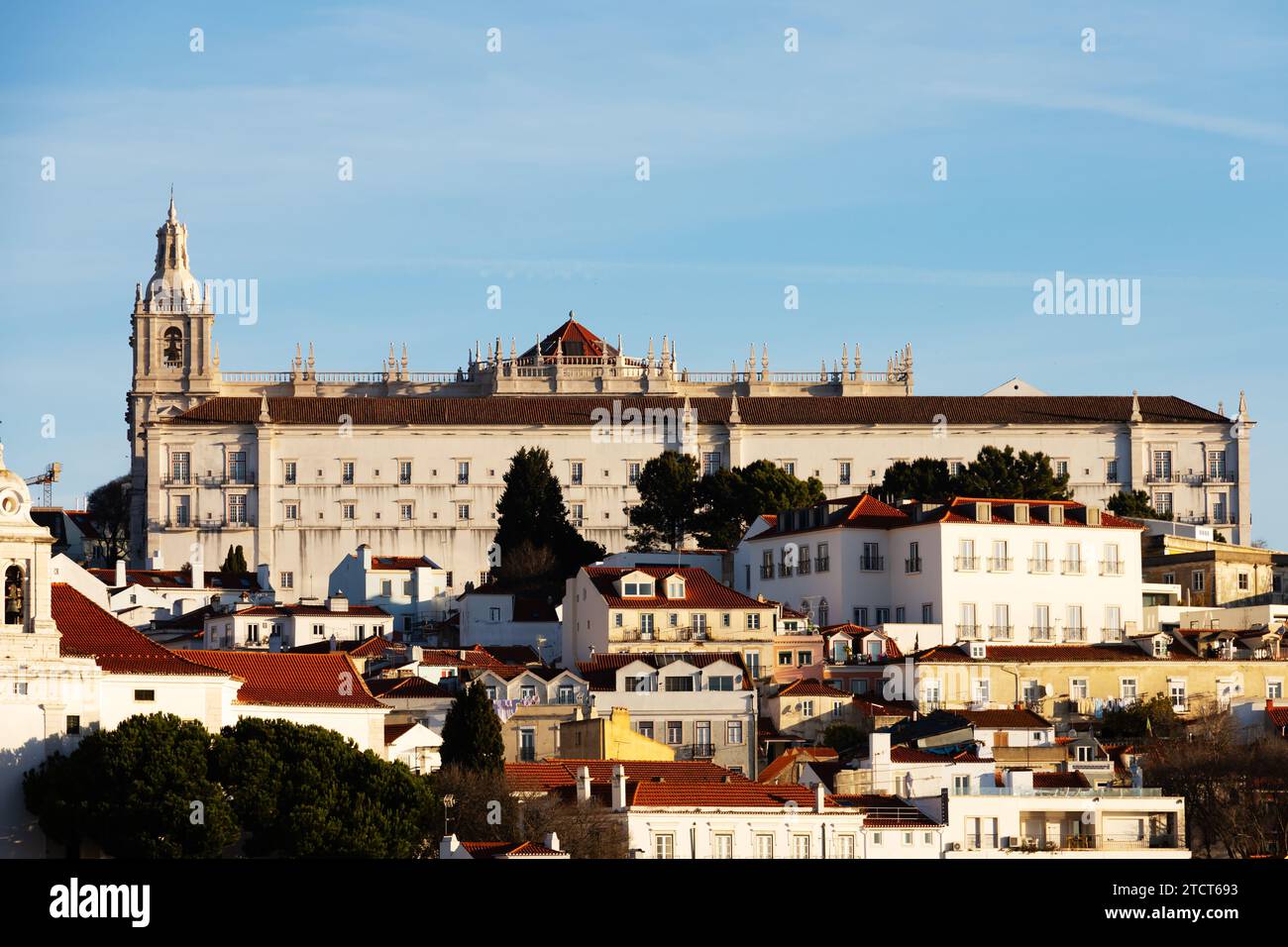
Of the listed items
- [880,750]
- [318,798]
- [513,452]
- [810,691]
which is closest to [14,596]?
[318,798]

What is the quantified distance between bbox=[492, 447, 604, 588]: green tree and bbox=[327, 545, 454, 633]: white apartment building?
2540 millimetres

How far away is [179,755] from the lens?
163 feet

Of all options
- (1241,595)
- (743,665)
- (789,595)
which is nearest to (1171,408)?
(1241,595)

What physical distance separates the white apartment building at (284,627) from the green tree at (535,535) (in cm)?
658

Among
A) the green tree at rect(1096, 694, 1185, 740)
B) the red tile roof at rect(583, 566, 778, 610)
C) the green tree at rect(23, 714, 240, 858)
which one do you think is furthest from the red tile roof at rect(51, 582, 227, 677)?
the green tree at rect(1096, 694, 1185, 740)

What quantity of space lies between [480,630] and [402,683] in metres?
18.6

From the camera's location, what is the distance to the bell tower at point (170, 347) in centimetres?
14200

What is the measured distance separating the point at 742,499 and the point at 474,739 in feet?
153

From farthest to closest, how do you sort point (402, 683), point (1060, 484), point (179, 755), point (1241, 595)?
point (1060, 484) < point (1241, 595) < point (402, 683) < point (179, 755)

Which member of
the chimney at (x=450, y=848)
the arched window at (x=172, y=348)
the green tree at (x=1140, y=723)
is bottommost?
the chimney at (x=450, y=848)

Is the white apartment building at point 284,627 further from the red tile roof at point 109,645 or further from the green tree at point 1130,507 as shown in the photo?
the green tree at point 1130,507

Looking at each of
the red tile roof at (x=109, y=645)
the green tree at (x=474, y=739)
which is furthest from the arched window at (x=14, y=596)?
the green tree at (x=474, y=739)
